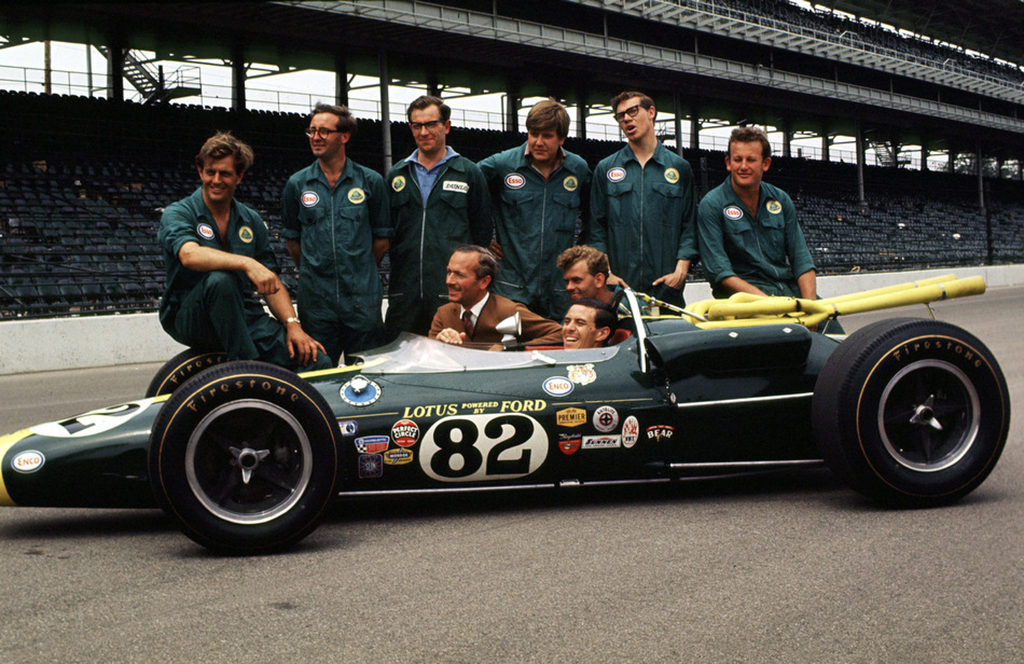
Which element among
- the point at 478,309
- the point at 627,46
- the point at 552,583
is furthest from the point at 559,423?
the point at 627,46

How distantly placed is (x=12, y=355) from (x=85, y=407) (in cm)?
376

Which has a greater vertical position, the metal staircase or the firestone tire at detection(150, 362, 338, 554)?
the metal staircase

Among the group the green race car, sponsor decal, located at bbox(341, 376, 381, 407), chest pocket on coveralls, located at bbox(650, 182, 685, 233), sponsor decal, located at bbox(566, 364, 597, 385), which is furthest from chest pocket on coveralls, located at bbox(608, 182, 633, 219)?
sponsor decal, located at bbox(341, 376, 381, 407)

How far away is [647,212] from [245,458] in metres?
3.02

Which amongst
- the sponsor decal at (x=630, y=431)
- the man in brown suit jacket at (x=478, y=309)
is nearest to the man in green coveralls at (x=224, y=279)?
the man in brown suit jacket at (x=478, y=309)

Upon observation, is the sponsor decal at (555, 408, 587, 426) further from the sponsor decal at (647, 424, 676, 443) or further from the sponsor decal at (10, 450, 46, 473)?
the sponsor decal at (10, 450, 46, 473)

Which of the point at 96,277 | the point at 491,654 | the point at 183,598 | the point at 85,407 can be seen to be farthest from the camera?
the point at 96,277

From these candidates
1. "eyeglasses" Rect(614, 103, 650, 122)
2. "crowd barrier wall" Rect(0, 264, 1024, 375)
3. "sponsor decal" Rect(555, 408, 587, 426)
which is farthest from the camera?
"crowd barrier wall" Rect(0, 264, 1024, 375)

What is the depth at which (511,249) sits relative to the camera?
560 cm

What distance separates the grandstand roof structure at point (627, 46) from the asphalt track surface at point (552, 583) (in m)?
17.0

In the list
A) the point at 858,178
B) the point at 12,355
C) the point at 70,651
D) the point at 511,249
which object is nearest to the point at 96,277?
the point at 12,355

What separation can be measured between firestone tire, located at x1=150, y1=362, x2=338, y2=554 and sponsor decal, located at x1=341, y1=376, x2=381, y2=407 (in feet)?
0.89

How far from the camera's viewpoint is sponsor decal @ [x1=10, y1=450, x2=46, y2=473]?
3473mm

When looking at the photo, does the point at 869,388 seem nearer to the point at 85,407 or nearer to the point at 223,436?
the point at 223,436
